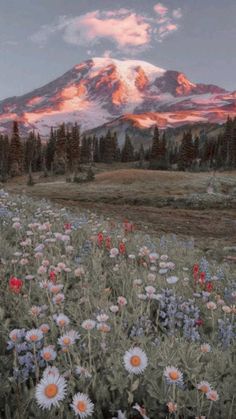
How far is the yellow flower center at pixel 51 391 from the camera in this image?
5.91ft

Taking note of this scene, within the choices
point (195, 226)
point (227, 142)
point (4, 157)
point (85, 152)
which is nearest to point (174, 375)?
point (195, 226)

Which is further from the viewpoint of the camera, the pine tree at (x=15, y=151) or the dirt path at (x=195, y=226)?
the pine tree at (x=15, y=151)

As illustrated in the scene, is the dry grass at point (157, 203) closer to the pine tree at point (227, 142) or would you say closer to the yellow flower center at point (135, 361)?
the yellow flower center at point (135, 361)

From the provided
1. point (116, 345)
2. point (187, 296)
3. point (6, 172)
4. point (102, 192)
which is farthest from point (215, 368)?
point (6, 172)

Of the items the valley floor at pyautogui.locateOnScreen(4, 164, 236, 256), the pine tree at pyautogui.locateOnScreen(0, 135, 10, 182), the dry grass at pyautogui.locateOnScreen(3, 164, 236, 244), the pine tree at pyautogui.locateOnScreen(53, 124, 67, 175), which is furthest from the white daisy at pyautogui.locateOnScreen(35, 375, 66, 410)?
the pine tree at pyautogui.locateOnScreen(0, 135, 10, 182)

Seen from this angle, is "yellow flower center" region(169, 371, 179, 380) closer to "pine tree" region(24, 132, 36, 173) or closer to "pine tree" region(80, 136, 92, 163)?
"pine tree" region(24, 132, 36, 173)

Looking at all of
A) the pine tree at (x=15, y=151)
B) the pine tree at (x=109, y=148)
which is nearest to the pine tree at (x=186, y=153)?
the pine tree at (x=109, y=148)

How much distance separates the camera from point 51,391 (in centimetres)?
182

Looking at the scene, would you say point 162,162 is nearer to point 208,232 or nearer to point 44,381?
point 208,232

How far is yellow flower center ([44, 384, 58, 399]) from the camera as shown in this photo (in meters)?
1.80

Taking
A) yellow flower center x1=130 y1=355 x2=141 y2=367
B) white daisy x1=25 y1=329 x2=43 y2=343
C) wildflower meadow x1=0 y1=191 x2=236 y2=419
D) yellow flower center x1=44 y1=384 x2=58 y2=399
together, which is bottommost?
wildflower meadow x1=0 y1=191 x2=236 y2=419

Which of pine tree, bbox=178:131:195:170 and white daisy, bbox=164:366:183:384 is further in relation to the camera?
pine tree, bbox=178:131:195:170

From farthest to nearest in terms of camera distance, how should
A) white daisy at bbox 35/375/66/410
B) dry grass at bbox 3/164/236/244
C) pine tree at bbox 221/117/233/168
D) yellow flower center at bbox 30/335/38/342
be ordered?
pine tree at bbox 221/117/233/168 < dry grass at bbox 3/164/236/244 < yellow flower center at bbox 30/335/38/342 < white daisy at bbox 35/375/66/410

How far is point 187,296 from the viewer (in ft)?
17.0
